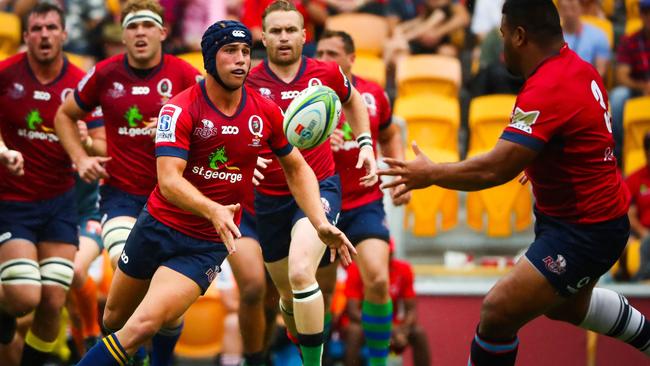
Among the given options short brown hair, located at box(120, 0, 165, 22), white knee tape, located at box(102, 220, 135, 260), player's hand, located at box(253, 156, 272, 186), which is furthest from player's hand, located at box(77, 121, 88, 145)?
player's hand, located at box(253, 156, 272, 186)

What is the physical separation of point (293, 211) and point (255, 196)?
39cm

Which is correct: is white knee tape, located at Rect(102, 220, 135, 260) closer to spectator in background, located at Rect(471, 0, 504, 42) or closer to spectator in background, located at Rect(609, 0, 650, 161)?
spectator in background, located at Rect(609, 0, 650, 161)

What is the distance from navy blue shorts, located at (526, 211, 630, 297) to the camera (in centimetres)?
677

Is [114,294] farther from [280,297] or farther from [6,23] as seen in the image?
[6,23]

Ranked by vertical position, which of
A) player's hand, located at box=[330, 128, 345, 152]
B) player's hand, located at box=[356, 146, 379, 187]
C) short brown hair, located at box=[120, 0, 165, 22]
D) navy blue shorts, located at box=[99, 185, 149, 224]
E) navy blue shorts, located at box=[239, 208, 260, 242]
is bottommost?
navy blue shorts, located at box=[239, 208, 260, 242]

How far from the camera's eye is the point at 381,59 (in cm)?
1430

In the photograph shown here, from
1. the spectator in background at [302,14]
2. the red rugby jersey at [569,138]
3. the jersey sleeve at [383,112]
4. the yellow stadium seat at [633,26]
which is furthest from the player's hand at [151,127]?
the yellow stadium seat at [633,26]

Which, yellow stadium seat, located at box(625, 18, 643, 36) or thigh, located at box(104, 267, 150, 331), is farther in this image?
yellow stadium seat, located at box(625, 18, 643, 36)

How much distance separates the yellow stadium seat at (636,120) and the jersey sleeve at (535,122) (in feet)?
21.0

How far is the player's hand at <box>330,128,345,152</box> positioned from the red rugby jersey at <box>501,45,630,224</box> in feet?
8.05

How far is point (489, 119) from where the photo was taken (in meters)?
12.8

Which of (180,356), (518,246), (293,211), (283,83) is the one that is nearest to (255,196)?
(293,211)

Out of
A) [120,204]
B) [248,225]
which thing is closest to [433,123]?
[248,225]

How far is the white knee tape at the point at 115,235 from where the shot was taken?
829cm
